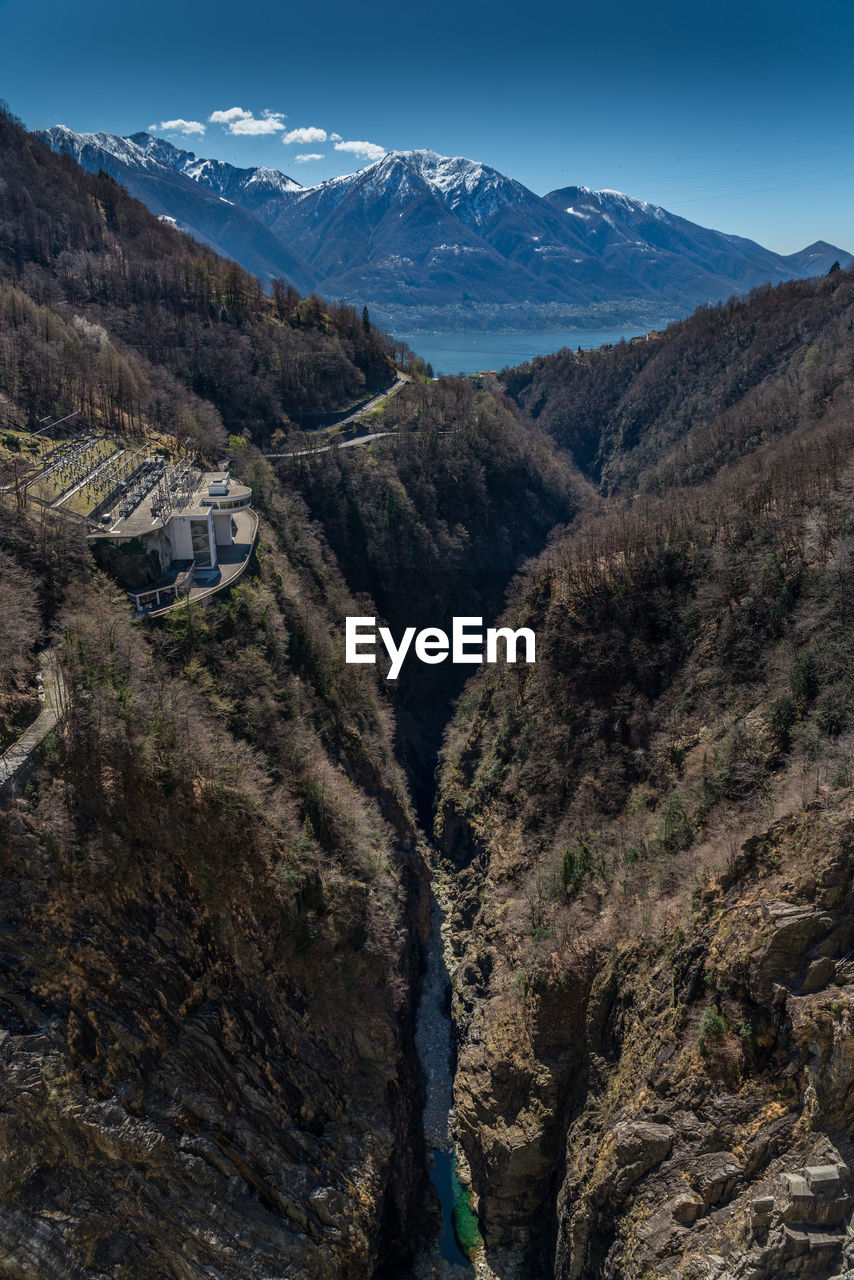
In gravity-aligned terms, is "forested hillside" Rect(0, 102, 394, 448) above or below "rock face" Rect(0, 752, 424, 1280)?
above

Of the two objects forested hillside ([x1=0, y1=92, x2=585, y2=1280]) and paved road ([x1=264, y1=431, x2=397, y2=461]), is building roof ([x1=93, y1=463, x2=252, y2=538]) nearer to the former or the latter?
forested hillside ([x1=0, y1=92, x2=585, y2=1280])

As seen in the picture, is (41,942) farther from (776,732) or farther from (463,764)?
(463,764)

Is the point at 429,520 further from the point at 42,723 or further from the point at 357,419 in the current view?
the point at 42,723

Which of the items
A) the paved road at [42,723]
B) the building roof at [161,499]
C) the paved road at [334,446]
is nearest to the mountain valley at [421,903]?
the paved road at [42,723]

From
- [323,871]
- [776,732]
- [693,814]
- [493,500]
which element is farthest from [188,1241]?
[493,500]

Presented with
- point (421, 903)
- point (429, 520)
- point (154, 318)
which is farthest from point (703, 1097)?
point (154, 318)

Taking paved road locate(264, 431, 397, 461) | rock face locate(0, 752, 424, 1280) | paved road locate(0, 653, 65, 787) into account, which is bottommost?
rock face locate(0, 752, 424, 1280)

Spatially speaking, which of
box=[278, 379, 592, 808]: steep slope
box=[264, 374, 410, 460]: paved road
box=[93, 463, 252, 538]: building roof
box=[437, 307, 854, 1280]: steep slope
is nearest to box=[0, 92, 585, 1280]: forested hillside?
box=[93, 463, 252, 538]: building roof

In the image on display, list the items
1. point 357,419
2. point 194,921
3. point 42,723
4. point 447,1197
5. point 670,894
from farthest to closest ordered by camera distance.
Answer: point 357,419 < point 447,1197 < point 670,894 < point 194,921 < point 42,723
